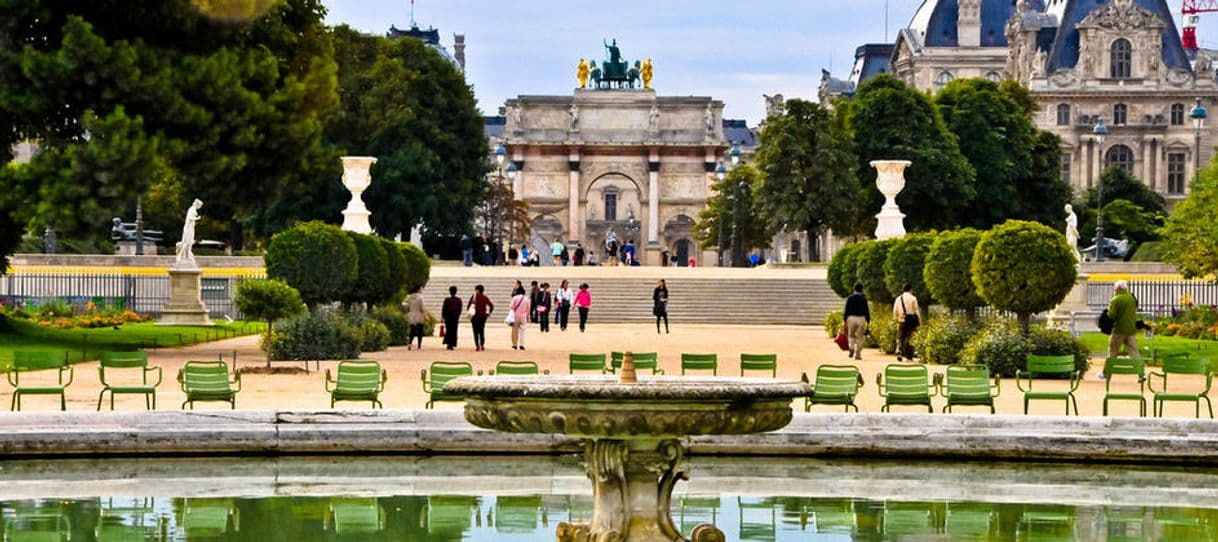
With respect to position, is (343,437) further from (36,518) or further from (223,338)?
(223,338)

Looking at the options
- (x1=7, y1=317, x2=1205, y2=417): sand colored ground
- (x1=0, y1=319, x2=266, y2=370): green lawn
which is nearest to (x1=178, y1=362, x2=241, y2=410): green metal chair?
(x1=7, y1=317, x2=1205, y2=417): sand colored ground

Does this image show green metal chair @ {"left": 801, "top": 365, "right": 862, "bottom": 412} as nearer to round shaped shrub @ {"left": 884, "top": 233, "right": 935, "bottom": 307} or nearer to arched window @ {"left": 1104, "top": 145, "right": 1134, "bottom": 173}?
round shaped shrub @ {"left": 884, "top": 233, "right": 935, "bottom": 307}

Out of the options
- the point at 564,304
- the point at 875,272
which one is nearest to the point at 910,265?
the point at 875,272

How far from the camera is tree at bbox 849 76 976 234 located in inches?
2758

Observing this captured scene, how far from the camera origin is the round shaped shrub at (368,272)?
3659 cm

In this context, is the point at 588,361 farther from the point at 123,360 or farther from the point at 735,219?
the point at 735,219

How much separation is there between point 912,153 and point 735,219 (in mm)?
15714

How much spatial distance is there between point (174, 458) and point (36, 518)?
3.20 meters

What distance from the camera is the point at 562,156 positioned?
107938mm

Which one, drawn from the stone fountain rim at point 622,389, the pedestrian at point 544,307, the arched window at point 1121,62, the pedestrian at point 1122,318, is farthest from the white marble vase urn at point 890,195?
the arched window at point 1121,62

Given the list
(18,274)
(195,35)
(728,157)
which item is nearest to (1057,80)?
(728,157)

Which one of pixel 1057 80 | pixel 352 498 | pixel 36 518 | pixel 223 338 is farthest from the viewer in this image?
pixel 1057 80

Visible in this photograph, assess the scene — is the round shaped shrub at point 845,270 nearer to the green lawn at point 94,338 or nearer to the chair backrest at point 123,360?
the green lawn at point 94,338

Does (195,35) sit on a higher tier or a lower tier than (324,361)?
higher
